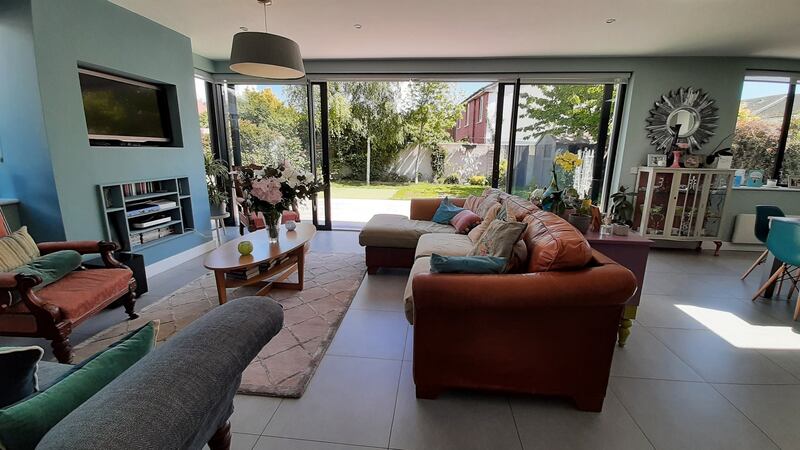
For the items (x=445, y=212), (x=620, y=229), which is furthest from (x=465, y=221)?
(x=620, y=229)

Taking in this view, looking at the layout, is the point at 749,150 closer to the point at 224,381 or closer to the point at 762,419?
the point at 762,419

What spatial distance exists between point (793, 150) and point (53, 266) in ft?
27.0

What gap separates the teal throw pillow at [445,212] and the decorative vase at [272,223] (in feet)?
5.86

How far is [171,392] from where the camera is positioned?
673 mm

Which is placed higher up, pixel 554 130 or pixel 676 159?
pixel 554 130

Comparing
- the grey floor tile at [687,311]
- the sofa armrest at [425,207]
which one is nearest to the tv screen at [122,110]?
the sofa armrest at [425,207]

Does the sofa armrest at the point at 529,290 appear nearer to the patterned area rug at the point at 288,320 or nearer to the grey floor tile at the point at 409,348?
the grey floor tile at the point at 409,348

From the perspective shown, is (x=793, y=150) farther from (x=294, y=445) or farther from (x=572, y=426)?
(x=294, y=445)

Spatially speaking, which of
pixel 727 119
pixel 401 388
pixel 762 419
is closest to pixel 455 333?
pixel 401 388

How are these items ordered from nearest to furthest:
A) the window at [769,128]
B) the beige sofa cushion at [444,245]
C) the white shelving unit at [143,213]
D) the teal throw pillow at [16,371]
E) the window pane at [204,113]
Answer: the teal throw pillow at [16,371]
the beige sofa cushion at [444,245]
the white shelving unit at [143,213]
the window at [769,128]
the window pane at [204,113]

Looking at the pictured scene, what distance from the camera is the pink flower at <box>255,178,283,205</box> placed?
268cm

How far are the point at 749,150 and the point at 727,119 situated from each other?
709 mm

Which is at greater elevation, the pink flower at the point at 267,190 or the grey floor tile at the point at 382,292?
the pink flower at the point at 267,190

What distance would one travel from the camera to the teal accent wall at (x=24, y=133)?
2422 millimetres
